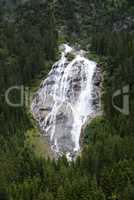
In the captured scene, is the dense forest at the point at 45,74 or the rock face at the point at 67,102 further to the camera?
the rock face at the point at 67,102

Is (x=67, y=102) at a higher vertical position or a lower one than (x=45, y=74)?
lower

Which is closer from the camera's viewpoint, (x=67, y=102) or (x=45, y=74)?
(x=67, y=102)

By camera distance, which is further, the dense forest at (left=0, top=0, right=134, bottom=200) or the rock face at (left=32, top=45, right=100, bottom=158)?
the rock face at (left=32, top=45, right=100, bottom=158)

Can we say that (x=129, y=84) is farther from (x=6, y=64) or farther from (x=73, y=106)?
(x=6, y=64)
